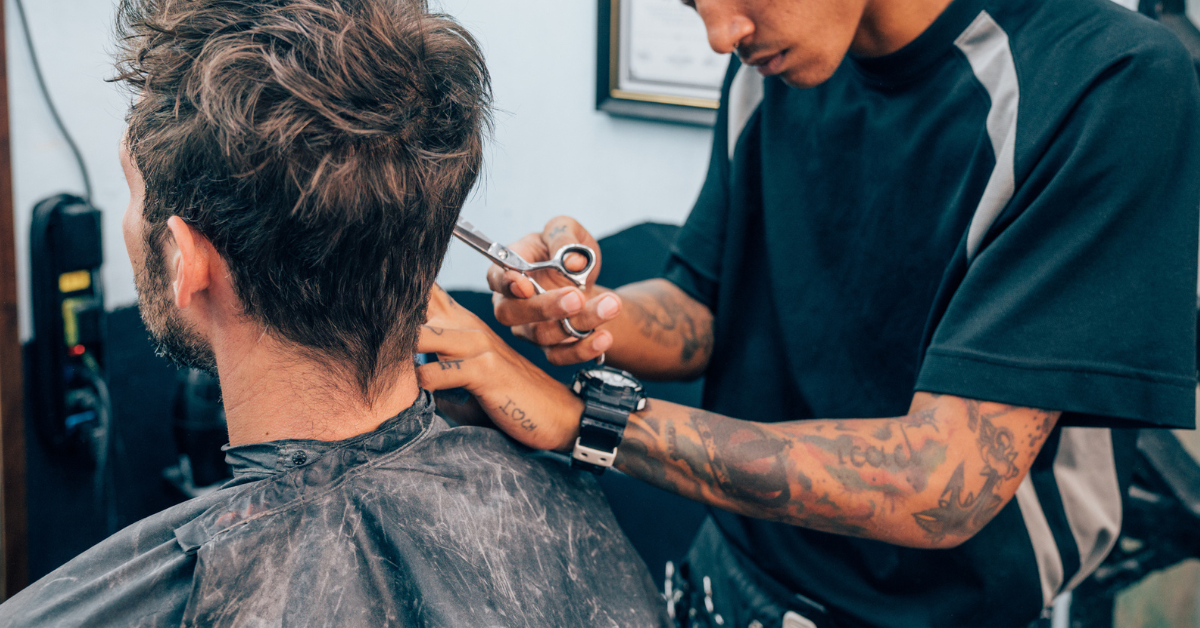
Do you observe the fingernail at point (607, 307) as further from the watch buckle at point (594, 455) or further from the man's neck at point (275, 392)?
the man's neck at point (275, 392)

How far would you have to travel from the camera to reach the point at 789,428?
3.59 ft

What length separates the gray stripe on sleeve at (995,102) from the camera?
1.00 meters

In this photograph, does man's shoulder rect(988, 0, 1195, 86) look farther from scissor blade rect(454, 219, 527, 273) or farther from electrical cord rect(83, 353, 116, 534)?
electrical cord rect(83, 353, 116, 534)

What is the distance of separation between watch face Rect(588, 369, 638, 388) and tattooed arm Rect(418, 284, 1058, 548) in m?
0.04

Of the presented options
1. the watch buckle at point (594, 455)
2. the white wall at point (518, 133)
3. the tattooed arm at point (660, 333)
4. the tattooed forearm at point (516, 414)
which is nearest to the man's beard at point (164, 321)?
the tattooed forearm at point (516, 414)

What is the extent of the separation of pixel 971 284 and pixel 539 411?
1.91 feet

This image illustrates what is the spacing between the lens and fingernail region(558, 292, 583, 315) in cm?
107

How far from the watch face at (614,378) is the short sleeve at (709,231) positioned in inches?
15.6

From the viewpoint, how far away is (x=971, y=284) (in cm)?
98

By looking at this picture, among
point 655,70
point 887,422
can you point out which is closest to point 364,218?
point 887,422

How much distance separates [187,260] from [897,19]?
999mm

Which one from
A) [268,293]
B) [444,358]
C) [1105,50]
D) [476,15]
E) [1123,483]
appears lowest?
[1123,483]

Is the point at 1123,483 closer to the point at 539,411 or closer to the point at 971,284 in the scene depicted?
the point at 971,284

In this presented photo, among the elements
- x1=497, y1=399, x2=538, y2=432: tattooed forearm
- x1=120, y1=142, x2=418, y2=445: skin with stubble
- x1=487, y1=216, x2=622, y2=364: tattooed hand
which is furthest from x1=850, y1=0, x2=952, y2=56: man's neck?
x1=120, y1=142, x2=418, y2=445: skin with stubble
